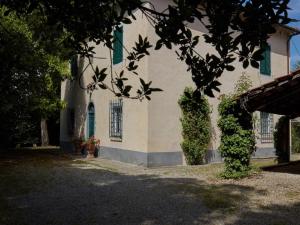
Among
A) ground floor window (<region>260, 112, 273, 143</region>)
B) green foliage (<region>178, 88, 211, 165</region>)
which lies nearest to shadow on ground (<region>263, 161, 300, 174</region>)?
green foliage (<region>178, 88, 211, 165</region>)

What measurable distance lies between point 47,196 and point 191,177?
14.8 ft

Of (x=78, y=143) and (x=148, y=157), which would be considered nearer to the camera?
(x=148, y=157)

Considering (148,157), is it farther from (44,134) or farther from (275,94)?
(44,134)

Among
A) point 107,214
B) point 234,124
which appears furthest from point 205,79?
point 234,124

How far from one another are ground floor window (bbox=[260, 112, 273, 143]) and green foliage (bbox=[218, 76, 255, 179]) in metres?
7.06

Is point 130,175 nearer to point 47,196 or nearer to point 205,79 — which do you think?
point 47,196

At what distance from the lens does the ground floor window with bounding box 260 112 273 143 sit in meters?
17.9

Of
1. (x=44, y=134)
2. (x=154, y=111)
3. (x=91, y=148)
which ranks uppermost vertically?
(x=154, y=111)

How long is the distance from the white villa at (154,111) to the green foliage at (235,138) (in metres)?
3.27

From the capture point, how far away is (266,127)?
60.2 ft

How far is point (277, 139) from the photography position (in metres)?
14.7

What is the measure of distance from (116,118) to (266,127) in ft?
24.1

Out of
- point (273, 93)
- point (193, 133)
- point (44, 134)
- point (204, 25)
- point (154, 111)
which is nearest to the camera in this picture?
point (204, 25)

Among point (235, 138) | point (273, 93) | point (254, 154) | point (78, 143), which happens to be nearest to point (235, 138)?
point (235, 138)
